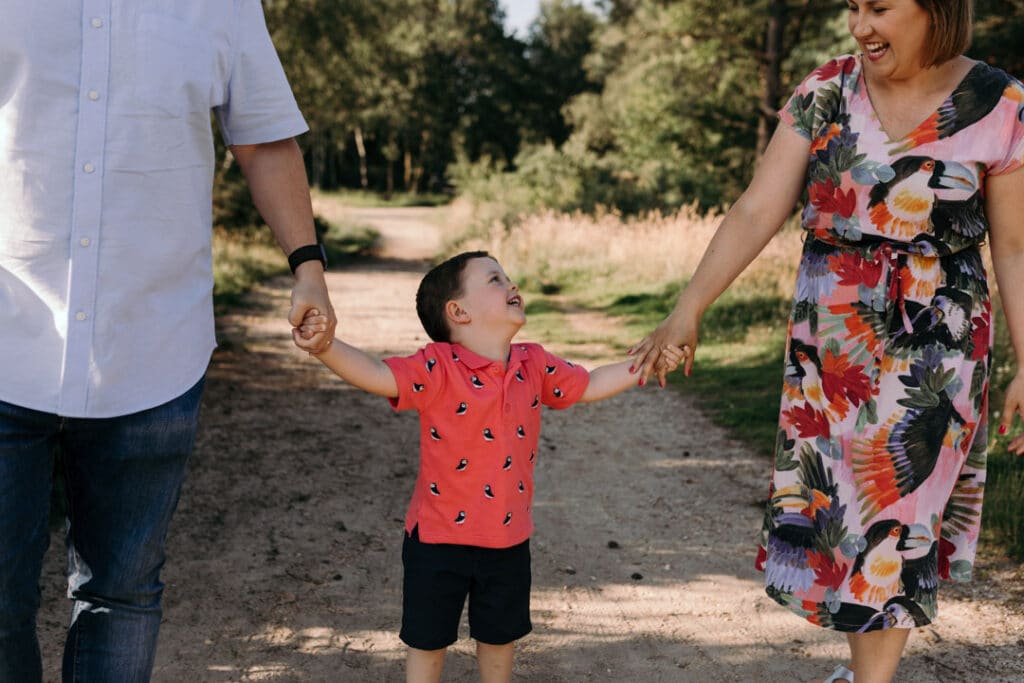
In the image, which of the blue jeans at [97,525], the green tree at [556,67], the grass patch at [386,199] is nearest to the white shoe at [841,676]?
the blue jeans at [97,525]

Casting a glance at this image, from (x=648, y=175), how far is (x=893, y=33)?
2343 centimetres

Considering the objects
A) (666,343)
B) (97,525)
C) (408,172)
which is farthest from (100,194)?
(408,172)

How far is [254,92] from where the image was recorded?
234 cm

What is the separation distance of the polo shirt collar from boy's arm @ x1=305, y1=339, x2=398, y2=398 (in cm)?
21

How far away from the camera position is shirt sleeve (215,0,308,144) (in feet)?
7.53

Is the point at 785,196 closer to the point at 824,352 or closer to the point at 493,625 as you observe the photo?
the point at 824,352

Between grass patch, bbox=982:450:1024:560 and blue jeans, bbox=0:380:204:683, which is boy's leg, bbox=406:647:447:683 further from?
grass patch, bbox=982:450:1024:560

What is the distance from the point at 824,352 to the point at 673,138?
88.4 feet

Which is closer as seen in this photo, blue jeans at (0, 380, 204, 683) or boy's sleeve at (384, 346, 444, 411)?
blue jeans at (0, 380, 204, 683)

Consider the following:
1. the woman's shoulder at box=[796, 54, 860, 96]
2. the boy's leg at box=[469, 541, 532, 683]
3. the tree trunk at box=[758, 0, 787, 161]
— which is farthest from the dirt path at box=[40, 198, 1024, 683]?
the tree trunk at box=[758, 0, 787, 161]

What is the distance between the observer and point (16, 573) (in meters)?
2.13

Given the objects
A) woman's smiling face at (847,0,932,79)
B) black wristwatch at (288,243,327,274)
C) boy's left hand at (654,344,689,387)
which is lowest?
boy's left hand at (654,344,689,387)

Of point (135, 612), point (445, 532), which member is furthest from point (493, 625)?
point (135, 612)

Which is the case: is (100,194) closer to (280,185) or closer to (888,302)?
(280,185)
